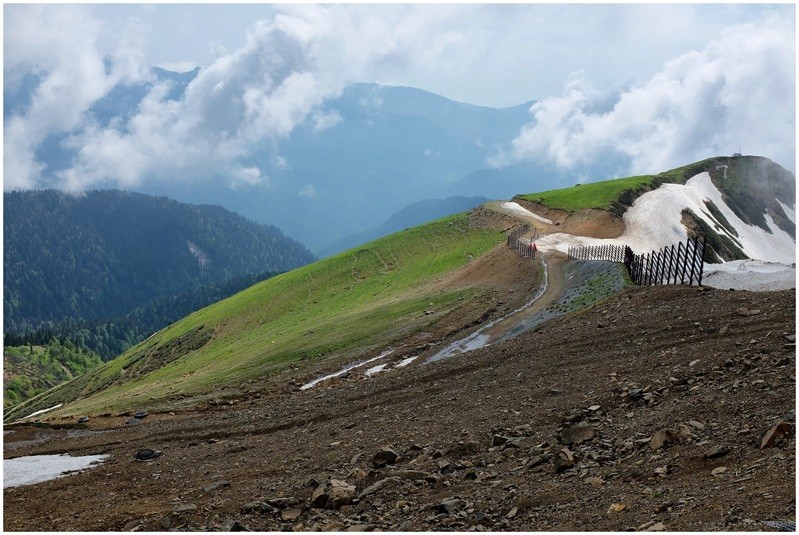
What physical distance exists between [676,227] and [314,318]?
4939 cm

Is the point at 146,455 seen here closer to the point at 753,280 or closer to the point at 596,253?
the point at 753,280

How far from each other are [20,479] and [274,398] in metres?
13.6

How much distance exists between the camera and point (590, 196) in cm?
9731

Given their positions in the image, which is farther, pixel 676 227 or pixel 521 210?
pixel 521 210

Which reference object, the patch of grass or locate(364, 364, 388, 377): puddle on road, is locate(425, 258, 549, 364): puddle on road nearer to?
locate(364, 364, 388, 377): puddle on road

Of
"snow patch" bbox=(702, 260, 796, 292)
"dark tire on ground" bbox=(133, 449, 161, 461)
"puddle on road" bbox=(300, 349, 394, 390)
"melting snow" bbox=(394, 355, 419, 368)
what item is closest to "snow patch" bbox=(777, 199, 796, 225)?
"snow patch" bbox=(702, 260, 796, 292)

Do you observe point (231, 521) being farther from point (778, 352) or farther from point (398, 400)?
point (778, 352)

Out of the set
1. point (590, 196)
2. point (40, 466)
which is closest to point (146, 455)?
point (40, 466)

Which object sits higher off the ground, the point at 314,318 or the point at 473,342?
the point at 314,318

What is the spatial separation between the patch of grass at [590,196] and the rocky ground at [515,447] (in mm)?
62359

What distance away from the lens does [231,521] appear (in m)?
15.7

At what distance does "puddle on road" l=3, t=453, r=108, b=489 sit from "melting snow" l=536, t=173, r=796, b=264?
158 ft

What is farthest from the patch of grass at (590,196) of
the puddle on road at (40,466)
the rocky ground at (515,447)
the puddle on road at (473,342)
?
the puddle on road at (40,466)

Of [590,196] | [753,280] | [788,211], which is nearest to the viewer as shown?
[753,280]
